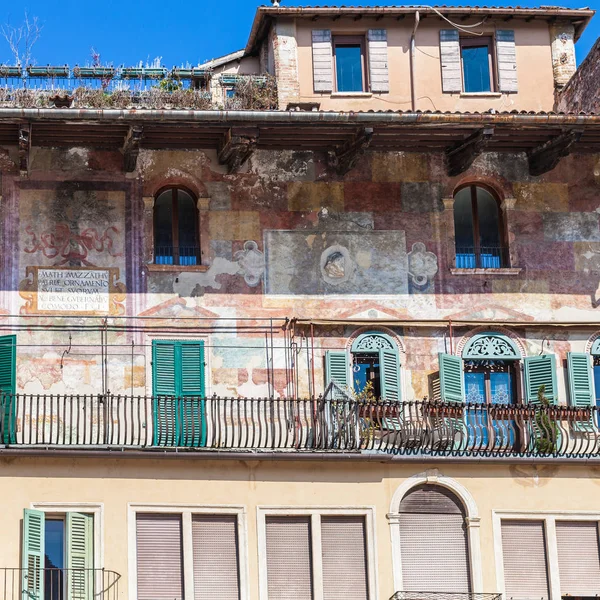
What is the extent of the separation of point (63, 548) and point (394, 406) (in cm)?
487

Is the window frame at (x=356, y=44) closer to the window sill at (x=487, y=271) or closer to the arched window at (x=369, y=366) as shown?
the window sill at (x=487, y=271)

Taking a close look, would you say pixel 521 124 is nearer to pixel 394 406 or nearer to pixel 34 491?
pixel 394 406

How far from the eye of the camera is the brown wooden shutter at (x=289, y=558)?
23375 millimetres

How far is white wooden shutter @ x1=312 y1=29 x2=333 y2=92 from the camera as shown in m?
28.8

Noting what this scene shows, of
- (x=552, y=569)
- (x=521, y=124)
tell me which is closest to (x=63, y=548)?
(x=552, y=569)

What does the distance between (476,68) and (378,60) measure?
1.65 m

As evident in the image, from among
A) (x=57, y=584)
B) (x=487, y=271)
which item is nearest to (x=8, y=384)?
(x=57, y=584)

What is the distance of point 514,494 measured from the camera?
963 inches

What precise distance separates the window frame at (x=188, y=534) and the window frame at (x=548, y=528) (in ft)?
11.1

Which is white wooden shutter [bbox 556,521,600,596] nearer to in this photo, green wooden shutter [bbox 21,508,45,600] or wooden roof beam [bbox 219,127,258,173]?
wooden roof beam [bbox 219,127,258,173]

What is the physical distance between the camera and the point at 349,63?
2928 centimetres

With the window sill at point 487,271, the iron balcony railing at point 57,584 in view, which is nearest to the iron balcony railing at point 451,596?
the iron balcony railing at point 57,584

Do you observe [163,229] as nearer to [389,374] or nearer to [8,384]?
[8,384]

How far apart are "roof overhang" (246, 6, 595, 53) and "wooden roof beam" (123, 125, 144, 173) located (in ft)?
14.9
